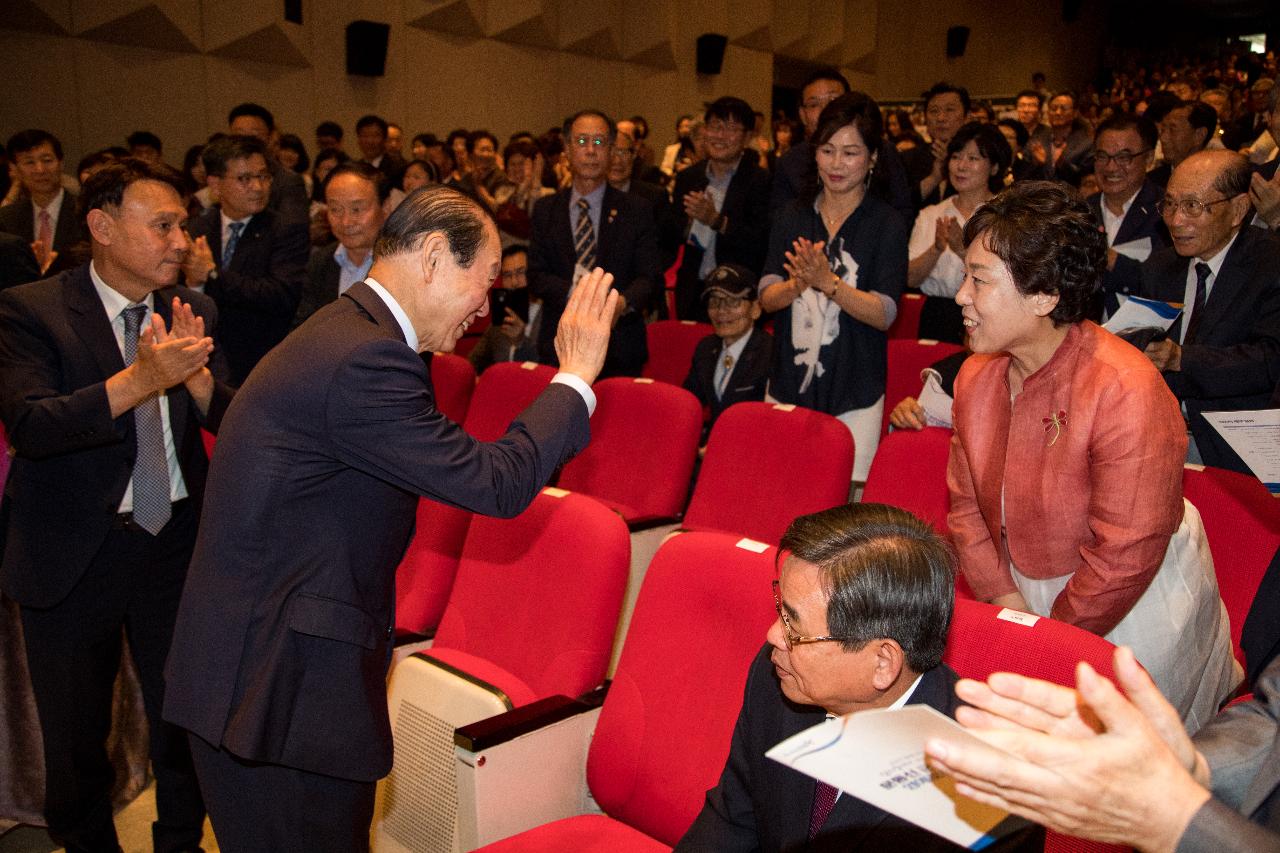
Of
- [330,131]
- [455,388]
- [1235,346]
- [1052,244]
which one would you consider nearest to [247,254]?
[455,388]

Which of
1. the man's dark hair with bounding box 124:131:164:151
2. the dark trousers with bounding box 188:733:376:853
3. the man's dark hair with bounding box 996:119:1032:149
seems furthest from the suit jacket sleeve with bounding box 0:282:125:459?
the man's dark hair with bounding box 124:131:164:151

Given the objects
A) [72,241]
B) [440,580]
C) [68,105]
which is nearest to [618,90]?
[68,105]

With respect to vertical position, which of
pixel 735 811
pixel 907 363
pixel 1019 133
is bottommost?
pixel 735 811

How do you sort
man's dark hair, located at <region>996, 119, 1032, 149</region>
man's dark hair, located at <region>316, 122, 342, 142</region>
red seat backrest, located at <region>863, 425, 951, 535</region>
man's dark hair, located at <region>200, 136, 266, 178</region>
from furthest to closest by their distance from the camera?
man's dark hair, located at <region>316, 122, 342, 142</region> → man's dark hair, located at <region>996, 119, 1032, 149</region> → man's dark hair, located at <region>200, 136, 266, 178</region> → red seat backrest, located at <region>863, 425, 951, 535</region>

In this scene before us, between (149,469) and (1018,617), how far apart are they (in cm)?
175

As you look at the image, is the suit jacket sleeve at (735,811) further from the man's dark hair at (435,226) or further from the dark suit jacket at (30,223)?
the dark suit jacket at (30,223)

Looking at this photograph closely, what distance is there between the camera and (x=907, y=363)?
141 inches

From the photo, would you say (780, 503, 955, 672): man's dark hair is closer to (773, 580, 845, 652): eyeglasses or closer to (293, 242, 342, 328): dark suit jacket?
(773, 580, 845, 652): eyeglasses

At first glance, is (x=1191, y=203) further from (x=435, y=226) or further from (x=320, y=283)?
(x=320, y=283)

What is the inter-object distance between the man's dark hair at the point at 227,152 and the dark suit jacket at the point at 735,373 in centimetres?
183

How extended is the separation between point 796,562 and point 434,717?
1.01 meters

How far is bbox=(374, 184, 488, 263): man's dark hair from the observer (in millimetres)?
1488

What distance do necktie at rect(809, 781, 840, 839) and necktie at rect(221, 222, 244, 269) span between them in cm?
331

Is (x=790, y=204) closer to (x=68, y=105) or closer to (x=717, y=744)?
(x=717, y=744)
